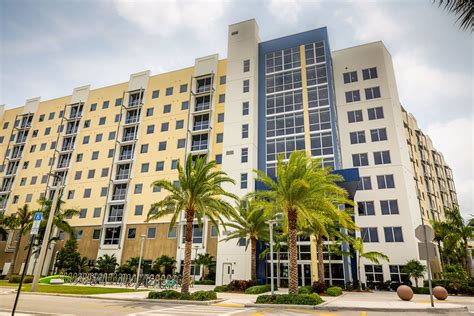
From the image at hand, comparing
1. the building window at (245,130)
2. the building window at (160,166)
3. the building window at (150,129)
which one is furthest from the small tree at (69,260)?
the building window at (245,130)

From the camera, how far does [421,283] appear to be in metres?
34.4

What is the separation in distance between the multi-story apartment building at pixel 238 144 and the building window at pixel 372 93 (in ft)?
0.56

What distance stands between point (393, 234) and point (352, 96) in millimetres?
20049

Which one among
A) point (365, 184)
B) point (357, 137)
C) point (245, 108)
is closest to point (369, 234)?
point (365, 184)

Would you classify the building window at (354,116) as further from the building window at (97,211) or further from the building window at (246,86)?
the building window at (97,211)

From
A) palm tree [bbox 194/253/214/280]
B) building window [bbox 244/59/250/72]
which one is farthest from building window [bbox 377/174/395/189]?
building window [bbox 244/59/250/72]

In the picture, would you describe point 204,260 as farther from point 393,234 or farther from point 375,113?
point 375,113

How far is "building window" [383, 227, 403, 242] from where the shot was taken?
37531mm

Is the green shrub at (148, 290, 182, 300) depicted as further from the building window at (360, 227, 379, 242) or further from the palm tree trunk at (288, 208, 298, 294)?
the building window at (360, 227, 379, 242)

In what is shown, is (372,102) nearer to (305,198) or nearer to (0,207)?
(305,198)

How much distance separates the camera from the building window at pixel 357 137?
143 ft

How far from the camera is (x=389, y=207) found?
39.4 m

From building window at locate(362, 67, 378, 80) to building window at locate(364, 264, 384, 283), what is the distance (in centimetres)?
2604

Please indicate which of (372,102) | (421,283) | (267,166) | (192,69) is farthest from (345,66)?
(421,283)
